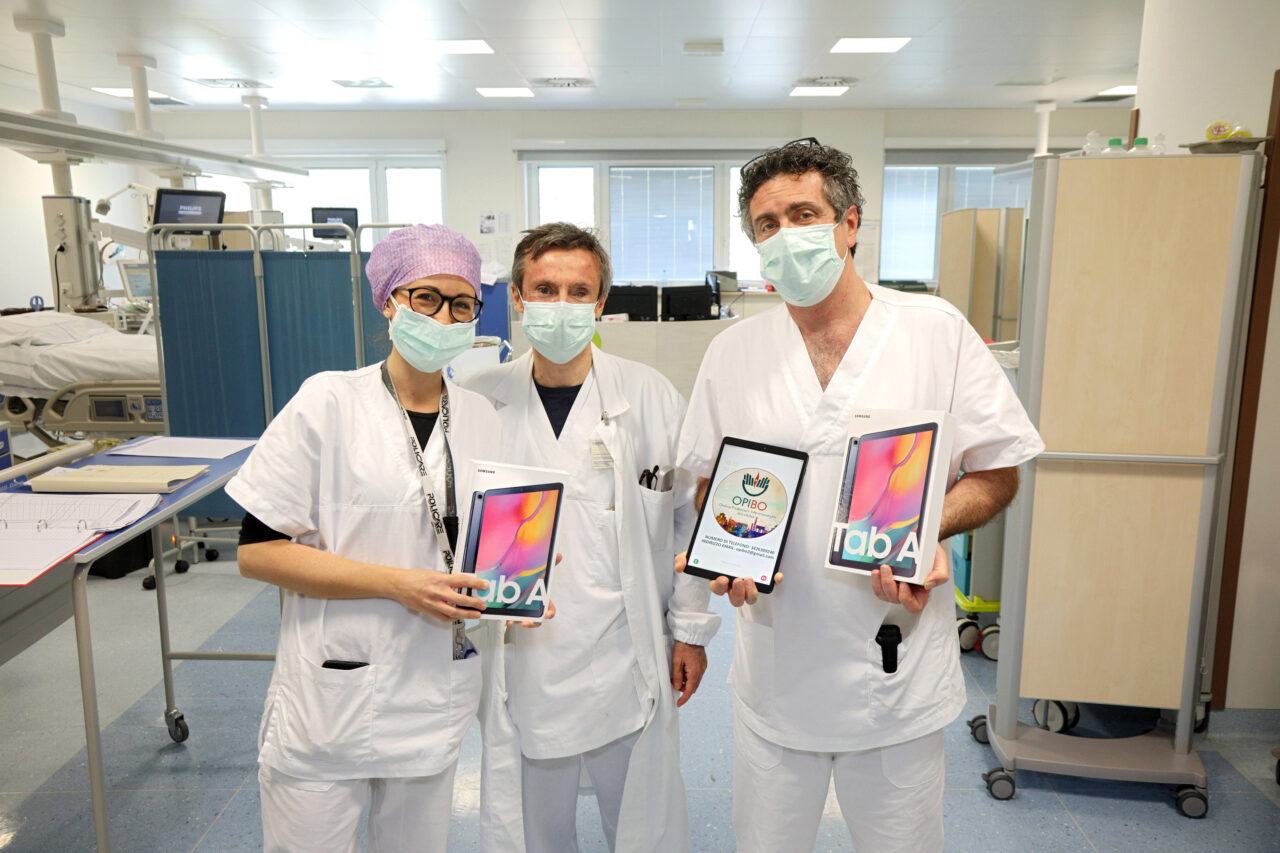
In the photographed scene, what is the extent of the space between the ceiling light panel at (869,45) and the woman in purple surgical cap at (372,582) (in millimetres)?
5932

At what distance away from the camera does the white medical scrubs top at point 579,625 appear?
151 centimetres

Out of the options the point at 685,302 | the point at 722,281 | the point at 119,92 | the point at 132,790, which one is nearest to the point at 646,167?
the point at 722,281

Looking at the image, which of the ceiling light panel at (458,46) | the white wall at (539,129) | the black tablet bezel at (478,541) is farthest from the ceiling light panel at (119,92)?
the black tablet bezel at (478,541)

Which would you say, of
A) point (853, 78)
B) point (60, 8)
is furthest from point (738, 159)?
point (60, 8)

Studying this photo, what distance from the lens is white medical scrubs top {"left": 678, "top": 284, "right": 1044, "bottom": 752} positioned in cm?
135

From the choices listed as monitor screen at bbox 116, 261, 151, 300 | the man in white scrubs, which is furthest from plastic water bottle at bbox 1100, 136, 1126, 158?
monitor screen at bbox 116, 261, 151, 300

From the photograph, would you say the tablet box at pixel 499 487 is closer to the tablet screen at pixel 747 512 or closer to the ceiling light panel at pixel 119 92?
the tablet screen at pixel 747 512

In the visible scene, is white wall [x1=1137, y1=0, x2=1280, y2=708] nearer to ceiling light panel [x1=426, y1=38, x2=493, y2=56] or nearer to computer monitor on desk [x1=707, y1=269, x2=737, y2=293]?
computer monitor on desk [x1=707, y1=269, x2=737, y2=293]

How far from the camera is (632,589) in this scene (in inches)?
59.9

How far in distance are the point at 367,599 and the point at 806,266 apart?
904mm

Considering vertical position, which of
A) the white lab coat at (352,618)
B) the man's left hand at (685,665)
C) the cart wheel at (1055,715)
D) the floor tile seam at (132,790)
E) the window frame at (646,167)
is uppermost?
the window frame at (646,167)

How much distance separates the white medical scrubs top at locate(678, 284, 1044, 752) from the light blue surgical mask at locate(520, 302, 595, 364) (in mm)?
357

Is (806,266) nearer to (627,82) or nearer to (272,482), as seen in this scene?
(272,482)

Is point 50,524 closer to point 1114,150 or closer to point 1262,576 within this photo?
point 1114,150
